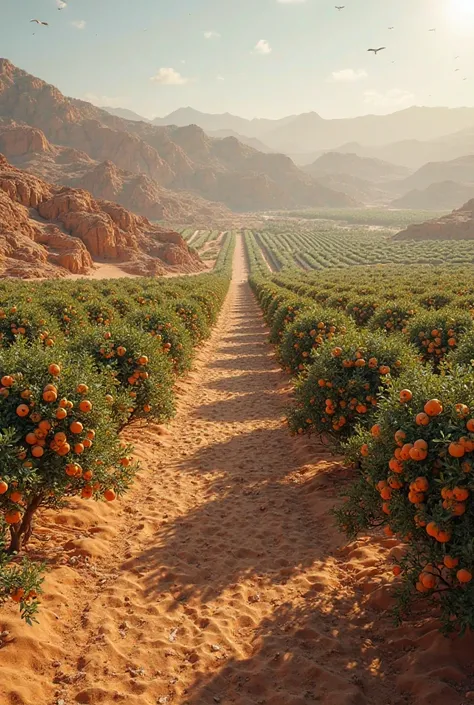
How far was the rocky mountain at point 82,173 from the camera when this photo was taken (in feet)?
344

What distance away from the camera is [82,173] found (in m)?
108

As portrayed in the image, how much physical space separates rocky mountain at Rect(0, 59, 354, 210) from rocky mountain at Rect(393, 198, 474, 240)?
98484 mm

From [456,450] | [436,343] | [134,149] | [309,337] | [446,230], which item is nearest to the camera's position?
[456,450]

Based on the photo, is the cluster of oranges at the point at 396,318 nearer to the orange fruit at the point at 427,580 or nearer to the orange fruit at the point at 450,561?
the orange fruit at the point at 427,580

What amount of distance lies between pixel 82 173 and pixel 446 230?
280 ft

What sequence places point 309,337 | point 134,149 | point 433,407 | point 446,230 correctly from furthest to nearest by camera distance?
point 134,149, point 446,230, point 309,337, point 433,407

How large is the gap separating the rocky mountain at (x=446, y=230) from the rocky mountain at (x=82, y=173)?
6153 cm

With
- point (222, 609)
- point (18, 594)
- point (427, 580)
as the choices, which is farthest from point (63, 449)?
point (427, 580)

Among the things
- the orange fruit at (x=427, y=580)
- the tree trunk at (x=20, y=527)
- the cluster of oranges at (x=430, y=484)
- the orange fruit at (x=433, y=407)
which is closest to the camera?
the cluster of oranges at (x=430, y=484)

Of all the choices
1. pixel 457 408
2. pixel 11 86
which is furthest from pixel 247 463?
pixel 11 86

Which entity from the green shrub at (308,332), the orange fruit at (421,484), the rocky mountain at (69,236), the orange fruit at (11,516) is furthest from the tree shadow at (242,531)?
the rocky mountain at (69,236)

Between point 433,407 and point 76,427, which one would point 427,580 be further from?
point 76,427

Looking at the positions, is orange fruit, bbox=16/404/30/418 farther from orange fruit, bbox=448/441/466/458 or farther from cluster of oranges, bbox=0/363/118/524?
orange fruit, bbox=448/441/466/458

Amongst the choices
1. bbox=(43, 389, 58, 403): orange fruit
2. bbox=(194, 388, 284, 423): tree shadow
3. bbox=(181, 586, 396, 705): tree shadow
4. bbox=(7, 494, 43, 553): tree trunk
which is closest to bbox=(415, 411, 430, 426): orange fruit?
bbox=(181, 586, 396, 705): tree shadow
